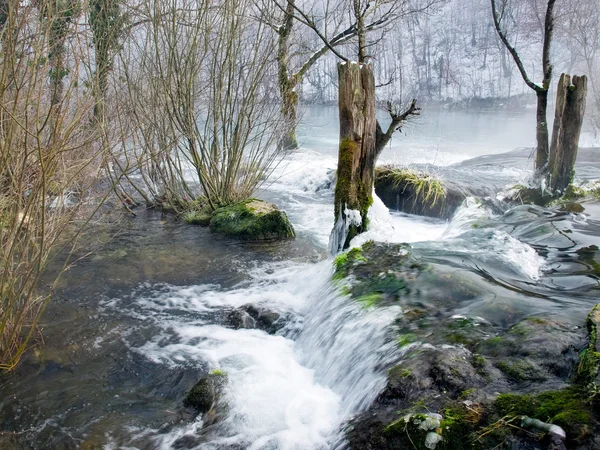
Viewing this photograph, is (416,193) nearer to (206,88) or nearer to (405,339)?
(206,88)

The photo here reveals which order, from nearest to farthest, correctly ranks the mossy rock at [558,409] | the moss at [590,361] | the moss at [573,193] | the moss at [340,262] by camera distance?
the mossy rock at [558,409] < the moss at [590,361] < the moss at [340,262] < the moss at [573,193]

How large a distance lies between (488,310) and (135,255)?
5671 mm

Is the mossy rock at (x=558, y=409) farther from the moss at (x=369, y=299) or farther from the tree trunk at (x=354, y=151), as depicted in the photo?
the tree trunk at (x=354, y=151)

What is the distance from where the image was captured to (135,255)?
7980 millimetres

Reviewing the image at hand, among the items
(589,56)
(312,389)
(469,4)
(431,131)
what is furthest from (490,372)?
(469,4)

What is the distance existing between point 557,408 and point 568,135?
8113 millimetres

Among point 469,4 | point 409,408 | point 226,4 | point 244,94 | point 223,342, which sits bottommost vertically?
point 223,342

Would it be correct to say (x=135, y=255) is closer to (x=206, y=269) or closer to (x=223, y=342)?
(x=206, y=269)

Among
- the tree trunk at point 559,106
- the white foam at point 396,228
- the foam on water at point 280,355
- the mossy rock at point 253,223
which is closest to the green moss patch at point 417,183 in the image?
the white foam at point 396,228

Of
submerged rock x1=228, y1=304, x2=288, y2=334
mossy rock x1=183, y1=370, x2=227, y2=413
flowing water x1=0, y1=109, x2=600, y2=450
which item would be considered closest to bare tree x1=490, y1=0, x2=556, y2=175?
flowing water x1=0, y1=109, x2=600, y2=450

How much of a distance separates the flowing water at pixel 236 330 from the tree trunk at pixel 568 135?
1.49 meters

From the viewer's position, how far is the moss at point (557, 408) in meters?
2.42

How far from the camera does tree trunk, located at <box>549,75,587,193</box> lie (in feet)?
29.7

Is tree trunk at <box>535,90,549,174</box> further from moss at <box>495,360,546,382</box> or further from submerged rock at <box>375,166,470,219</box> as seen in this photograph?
moss at <box>495,360,546,382</box>
